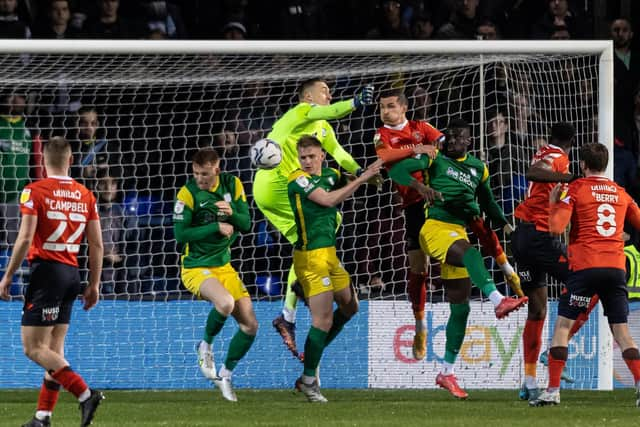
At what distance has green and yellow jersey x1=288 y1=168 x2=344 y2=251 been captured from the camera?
1005cm

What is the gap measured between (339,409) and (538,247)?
6.18 feet

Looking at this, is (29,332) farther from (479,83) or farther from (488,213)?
(479,83)

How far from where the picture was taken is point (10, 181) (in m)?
12.5

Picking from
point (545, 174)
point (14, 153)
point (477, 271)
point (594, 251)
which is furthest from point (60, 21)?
point (594, 251)

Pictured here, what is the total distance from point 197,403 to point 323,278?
1304mm

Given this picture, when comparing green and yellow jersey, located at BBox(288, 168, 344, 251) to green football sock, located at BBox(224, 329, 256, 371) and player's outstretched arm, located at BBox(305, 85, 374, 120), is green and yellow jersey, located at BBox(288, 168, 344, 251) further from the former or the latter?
green football sock, located at BBox(224, 329, 256, 371)

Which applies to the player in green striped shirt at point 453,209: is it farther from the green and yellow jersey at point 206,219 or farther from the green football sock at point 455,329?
the green and yellow jersey at point 206,219

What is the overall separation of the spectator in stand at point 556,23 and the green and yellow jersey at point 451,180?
4.40 meters

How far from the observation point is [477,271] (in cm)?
1005

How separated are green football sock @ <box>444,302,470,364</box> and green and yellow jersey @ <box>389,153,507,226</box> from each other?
0.66 metres

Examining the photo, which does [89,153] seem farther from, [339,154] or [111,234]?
[339,154]

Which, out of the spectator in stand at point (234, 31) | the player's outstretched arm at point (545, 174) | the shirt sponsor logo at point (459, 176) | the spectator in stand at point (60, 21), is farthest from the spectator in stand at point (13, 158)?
the player's outstretched arm at point (545, 174)

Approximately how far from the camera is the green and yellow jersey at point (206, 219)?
10328mm

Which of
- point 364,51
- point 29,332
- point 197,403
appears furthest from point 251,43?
point 29,332
